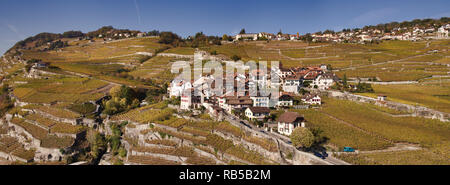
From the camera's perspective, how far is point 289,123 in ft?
115

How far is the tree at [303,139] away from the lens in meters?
29.1

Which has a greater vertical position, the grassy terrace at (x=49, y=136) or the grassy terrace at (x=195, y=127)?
the grassy terrace at (x=195, y=127)

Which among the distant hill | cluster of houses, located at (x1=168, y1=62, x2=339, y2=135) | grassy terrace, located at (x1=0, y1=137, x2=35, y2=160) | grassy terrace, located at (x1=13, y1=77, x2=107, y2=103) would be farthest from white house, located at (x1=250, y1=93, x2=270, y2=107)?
the distant hill

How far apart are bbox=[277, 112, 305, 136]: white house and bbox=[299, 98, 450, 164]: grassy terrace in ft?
10.8

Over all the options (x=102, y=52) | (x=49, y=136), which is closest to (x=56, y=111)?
(x=49, y=136)

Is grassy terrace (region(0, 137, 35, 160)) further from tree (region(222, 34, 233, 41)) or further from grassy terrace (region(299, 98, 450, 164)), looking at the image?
tree (region(222, 34, 233, 41))

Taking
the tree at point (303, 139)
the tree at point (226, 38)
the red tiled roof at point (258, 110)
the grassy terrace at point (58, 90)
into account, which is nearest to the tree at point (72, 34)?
the tree at point (226, 38)

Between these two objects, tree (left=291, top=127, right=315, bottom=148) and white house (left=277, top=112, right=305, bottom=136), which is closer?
tree (left=291, top=127, right=315, bottom=148)

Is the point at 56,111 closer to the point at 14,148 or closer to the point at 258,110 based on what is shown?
the point at 14,148

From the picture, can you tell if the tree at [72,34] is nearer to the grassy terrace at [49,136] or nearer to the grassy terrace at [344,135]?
the grassy terrace at [49,136]

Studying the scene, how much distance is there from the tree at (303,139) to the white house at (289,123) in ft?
16.8

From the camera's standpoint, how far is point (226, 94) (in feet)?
156

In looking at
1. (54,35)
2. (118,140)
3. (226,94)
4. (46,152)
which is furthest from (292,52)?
(54,35)

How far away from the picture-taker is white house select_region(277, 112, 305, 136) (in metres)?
35.0
